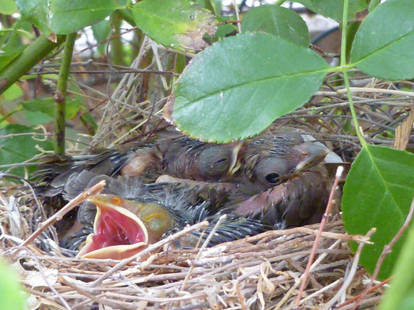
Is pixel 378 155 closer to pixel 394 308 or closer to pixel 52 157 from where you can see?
pixel 394 308

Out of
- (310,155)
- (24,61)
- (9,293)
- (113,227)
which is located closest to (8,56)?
(24,61)

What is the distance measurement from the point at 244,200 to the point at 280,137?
0.63 feet

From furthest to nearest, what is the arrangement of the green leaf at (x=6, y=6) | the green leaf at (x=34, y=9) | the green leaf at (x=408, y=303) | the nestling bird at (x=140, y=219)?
1. the green leaf at (x=6, y=6)
2. the nestling bird at (x=140, y=219)
3. the green leaf at (x=34, y=9)
4. the green leaf at (x=408, y=303)

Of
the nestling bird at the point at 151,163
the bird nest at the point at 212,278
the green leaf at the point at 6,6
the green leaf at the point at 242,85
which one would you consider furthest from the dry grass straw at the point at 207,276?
the green leaf at the point at 6,6

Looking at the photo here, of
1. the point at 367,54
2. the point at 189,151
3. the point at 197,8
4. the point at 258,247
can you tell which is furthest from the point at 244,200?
the point at 367,54

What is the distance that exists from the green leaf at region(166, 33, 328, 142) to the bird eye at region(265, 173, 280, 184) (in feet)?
1.76

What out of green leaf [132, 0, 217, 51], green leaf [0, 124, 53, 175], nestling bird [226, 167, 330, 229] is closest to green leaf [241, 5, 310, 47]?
green leaf [132, 0, 217, 51]

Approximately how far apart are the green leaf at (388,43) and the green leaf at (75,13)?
0.36 m

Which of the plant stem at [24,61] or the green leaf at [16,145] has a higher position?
the plant stem at [24,61]

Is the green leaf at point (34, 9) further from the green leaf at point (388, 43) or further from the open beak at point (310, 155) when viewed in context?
the open beak at point (310, 155)

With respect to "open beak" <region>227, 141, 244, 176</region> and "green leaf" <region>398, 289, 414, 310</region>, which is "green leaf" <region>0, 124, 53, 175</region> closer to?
"open beak" <region>227, 141, 244, 176</region>

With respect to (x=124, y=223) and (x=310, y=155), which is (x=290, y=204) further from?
(x=124, y=223)

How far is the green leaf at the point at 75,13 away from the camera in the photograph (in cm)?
73

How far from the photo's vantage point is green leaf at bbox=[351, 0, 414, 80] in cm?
56
